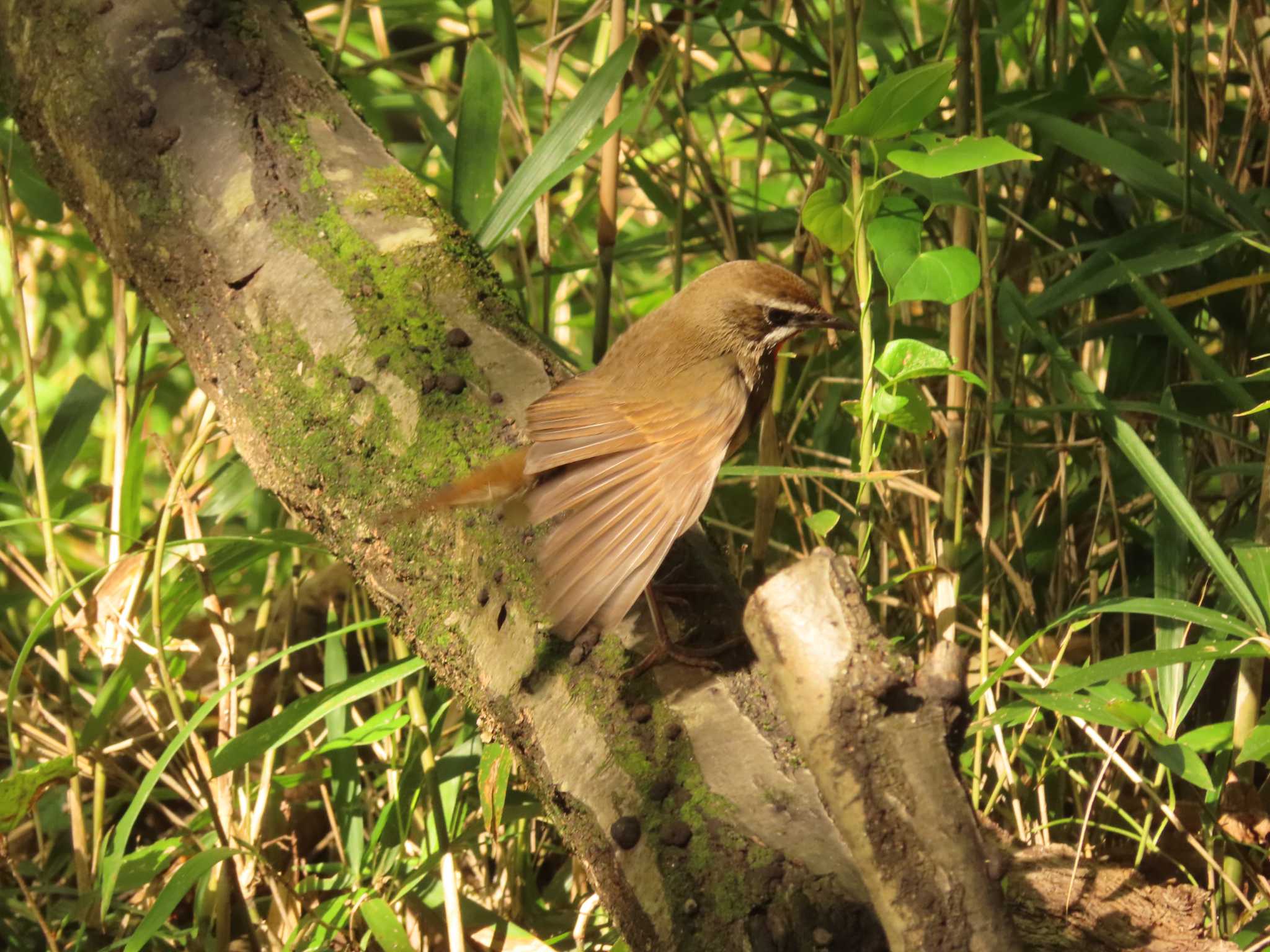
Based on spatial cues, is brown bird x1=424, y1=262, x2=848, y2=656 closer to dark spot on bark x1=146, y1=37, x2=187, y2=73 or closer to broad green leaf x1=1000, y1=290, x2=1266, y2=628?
broad green leaf x1=1000, y1=290, x2=1266, y2=628

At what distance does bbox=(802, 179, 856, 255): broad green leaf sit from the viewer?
6.24 feet

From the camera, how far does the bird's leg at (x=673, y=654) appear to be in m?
1.66

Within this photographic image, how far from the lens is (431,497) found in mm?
1852

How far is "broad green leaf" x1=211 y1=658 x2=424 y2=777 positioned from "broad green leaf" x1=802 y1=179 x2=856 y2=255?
1052 mm

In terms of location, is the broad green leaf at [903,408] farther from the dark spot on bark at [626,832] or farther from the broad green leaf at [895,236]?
the dark spot on bark at [626,832]

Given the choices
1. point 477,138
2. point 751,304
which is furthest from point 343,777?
point 477,138

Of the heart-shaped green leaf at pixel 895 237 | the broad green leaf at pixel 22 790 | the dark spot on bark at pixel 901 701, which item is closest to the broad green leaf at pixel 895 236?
the heart-shaped green leaf at pixel 895 237

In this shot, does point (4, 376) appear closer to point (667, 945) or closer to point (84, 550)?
point (84, 550)

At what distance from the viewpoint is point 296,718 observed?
6.98 ft

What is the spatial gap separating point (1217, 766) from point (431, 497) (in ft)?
4.62

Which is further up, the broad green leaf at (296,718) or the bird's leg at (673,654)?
the bird's leg at (673,654)

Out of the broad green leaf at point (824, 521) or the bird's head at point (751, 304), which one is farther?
the bird's head at point (751, 304)

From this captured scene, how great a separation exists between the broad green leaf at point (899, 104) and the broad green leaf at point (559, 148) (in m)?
0.70

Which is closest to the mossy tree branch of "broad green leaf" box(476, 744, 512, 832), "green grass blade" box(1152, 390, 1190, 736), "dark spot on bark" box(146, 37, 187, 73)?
"dark spot on bark" box(146, 37, 187, 73)
